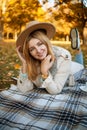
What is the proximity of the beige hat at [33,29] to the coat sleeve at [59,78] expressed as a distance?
34 cm

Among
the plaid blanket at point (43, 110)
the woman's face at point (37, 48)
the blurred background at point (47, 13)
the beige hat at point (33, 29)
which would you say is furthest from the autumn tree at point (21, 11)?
the plaid blanket at point (43, 110)

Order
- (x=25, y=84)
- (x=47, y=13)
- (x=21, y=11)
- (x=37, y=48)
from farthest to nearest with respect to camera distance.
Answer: (x=47, y=13), (x=21, y=11), (x=25, y=84), (x=37, y=48)

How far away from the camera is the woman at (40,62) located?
3045 millimetres

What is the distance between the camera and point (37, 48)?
302cm

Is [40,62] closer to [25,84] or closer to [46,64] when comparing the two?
[46,64]

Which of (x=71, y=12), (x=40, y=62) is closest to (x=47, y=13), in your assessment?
(x=71, y=12)

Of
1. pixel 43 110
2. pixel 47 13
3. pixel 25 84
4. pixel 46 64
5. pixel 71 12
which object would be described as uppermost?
pixel 47 13

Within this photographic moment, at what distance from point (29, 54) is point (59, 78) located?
1.32 feet

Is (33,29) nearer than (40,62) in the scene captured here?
Yes

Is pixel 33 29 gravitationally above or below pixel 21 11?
below

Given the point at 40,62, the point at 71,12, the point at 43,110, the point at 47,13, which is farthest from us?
the point at 47,13

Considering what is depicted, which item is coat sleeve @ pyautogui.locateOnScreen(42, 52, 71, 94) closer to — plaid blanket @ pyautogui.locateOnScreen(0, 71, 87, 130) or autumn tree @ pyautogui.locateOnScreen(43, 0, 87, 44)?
plaid blanket @ pyautogui.locateOnScreen(0, 71, 87, 130)

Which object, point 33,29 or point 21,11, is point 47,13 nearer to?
point 21,11

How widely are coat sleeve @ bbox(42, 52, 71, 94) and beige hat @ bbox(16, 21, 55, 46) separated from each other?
0.34 metres
